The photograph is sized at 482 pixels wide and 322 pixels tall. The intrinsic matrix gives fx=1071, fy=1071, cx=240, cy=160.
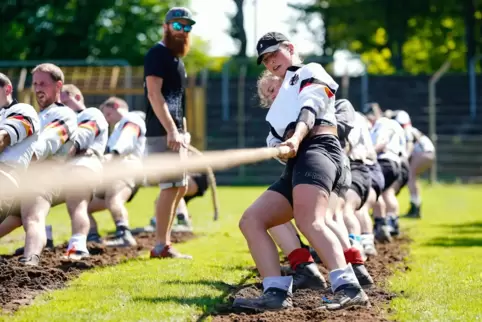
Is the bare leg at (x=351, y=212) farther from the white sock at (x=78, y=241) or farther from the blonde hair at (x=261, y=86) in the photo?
the white sock at (x=78, y=241)

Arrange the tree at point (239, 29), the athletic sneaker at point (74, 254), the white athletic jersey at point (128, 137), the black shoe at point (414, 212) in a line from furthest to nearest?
the tree at point (239, 29) < the black shoe at point (414, 212) < the white athletic jersey at point (128, 137) < the athletic sneaker at point (74, 254)

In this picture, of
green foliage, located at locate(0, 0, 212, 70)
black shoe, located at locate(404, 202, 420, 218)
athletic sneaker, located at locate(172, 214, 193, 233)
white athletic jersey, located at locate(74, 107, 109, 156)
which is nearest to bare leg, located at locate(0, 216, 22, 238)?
white athletic jersey, located at locate(74, 107, 109, 156)

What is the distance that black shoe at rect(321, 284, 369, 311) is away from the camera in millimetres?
7070

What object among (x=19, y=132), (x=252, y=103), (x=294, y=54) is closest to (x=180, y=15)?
(x=19, y=132)

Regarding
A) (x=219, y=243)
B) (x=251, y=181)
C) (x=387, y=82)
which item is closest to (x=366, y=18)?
(x=387, y=82)

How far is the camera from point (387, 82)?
3912 cm

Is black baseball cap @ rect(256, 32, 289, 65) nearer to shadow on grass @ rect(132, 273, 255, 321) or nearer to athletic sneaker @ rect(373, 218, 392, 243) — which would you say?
shadow on grass @ rect(132, 273, 255, 321)

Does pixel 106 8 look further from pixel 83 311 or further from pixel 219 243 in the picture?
pixel 83 311

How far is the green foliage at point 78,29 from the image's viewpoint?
4516 centimetres

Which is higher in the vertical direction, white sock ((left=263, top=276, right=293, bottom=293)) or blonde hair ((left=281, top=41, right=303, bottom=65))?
blonde hair ((left=281, top=41, right=303, bottom=65))

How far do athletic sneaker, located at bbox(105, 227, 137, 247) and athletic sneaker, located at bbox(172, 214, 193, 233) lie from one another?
6.76 feet

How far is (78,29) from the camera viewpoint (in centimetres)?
4569

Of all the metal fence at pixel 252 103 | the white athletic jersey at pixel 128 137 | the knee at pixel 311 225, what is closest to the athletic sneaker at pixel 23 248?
the white athletic jersey at pixel 128 137

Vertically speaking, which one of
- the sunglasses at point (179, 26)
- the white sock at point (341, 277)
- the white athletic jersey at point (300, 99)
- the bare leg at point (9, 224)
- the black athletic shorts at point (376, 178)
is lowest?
the bare leg at point (9, 224)
